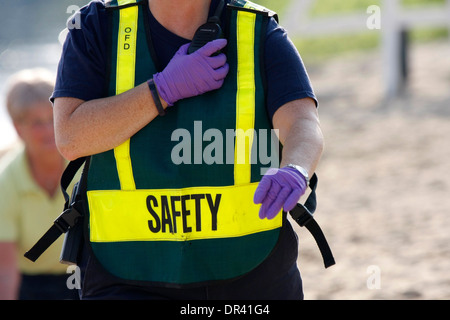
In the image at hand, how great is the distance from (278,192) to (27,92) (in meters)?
1.67

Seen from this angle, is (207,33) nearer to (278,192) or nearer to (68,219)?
(278,192)

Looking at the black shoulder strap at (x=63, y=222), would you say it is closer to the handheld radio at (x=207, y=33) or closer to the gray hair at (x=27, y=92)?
the handheld radio at (x=207, y=33)

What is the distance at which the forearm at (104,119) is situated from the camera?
186 cm

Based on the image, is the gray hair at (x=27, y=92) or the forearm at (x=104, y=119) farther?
the gray hair at (x=27, y=92)

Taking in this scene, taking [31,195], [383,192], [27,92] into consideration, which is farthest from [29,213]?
[383,192]

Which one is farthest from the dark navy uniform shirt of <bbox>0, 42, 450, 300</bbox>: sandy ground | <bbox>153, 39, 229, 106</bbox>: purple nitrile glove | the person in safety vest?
<bbox>0, 42, 450, 300</bbox>: sandy ground

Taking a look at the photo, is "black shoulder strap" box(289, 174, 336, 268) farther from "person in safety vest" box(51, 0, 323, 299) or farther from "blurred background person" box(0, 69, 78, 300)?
"blurred background person" box(0, 69, 78, 300)

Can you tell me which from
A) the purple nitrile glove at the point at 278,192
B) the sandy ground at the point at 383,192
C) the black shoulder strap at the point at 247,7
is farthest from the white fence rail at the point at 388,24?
the purple nitrile glove at the point at 278,192

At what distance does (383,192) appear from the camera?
5.73m

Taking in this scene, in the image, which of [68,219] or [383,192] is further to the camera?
[383,192]

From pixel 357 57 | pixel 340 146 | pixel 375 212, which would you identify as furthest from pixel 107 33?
pixel 357 57

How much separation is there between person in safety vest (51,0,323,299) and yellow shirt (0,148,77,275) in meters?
1.06

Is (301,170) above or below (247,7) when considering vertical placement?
below

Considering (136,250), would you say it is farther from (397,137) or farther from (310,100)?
(397,137)
